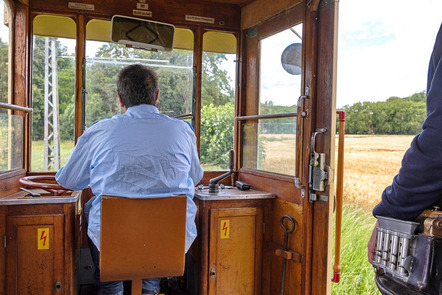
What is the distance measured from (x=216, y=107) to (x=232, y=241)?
1.15 m

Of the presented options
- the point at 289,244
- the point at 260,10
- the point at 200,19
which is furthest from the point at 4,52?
the point at 289,244

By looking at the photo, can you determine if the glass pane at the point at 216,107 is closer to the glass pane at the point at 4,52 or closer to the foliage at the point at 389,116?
the glass pane at the point at 4,52

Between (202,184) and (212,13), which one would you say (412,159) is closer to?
(202,184)

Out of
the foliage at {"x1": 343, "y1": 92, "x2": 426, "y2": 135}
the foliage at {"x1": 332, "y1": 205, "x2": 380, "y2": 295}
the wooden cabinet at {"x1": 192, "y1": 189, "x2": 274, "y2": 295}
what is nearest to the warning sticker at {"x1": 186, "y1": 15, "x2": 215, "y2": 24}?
the wooden cabinet at {"x1": 192, "y1": 189, "x2": 274, "y2": 295}

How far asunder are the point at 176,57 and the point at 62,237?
1.65m

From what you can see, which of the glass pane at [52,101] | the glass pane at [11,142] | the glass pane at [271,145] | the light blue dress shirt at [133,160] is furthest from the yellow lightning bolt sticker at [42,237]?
the glass pane at [271,145]

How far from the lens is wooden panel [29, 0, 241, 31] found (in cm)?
290

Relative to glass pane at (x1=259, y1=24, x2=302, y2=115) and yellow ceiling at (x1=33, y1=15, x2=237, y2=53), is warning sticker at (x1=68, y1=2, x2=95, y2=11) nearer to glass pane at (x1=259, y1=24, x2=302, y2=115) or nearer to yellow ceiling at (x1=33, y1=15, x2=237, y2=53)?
yellow ceiling at (x1=33, y1=15, x2=237, y2=53)

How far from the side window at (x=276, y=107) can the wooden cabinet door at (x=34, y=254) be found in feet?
4.96

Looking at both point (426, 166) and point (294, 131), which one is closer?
point (426, 166)

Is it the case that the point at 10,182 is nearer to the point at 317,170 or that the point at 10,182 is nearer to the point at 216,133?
the point at 216,133

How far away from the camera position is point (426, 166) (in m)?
1.28

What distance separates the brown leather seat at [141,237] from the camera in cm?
203

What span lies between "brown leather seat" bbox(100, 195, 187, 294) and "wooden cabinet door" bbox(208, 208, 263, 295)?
57cm
